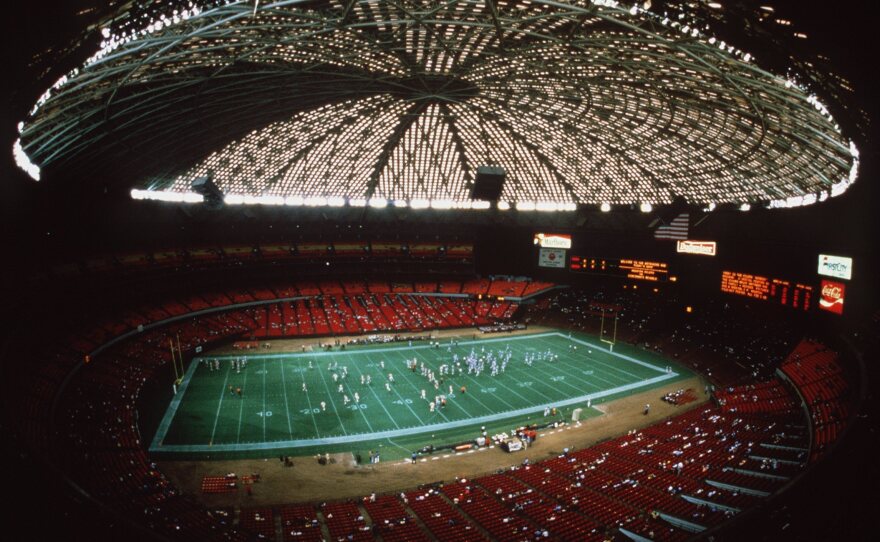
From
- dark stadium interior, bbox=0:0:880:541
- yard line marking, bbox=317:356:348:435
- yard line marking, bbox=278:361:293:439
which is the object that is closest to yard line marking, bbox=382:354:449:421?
yard line marking, bbox=317:356:348:435

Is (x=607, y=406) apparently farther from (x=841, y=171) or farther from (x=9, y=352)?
(x=9, y=352)

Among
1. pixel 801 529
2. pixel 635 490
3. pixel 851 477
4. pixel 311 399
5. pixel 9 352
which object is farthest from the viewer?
pixel 311 399

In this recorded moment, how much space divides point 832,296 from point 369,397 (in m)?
35.8

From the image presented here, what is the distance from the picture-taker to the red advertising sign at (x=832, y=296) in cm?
3459

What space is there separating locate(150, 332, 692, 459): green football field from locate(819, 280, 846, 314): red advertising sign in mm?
12801

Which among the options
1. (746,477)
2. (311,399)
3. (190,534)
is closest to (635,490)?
(746,477)

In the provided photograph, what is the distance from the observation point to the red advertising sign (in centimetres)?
3459

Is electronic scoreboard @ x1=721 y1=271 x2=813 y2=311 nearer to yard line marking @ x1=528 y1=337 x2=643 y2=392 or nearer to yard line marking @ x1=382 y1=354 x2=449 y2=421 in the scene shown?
yard line marking @ x1=528 y1=337 x2=643 y2=392

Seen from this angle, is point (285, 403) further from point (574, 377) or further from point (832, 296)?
point (832, 296)

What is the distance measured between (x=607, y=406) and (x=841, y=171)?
A: 22.9 meters

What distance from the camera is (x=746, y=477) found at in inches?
873

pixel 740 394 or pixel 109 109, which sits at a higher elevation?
pixel 109 109

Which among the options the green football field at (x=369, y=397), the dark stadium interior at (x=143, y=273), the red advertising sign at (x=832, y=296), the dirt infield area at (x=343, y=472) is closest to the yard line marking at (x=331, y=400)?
the green football field at (x=369, y=397)

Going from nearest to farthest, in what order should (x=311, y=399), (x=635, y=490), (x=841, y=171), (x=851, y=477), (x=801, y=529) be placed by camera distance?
(x=801, y=529) < (x=851, y=477) < (x=635, y=490) < (x=841, y=171) < (x=311, y=399)
